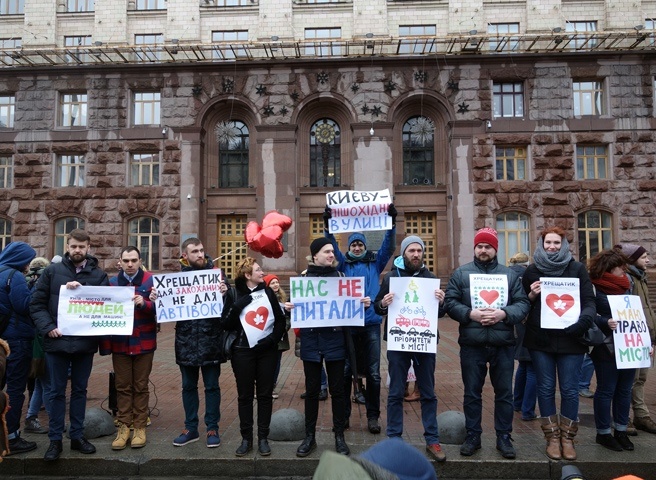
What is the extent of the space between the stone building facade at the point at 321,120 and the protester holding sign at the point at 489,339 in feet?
59.6

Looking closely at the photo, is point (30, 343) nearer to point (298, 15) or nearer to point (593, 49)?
point (298, 15)

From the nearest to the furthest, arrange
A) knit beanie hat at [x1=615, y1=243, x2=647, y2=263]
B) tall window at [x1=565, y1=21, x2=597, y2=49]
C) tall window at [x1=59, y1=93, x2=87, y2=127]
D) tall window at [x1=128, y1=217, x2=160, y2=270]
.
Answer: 1. knit beanie hat at [x1=615, y1=243, x2=647, y2=263]
2. tall window at [x1=565, y1=21, x2=597, y2=49]
3. tall window at [x1=128, y1=217, x2=160, y2=270]
4. tall window at [x1=59, y1=93, x2=87, y2=127]

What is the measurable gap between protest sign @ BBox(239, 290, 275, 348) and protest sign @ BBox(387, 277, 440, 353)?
1.42 metres

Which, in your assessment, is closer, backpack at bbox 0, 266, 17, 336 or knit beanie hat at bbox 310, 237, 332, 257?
backpack at bbox 0, 266, 17, 336

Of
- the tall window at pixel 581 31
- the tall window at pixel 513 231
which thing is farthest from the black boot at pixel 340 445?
the tall window at pixel 581 31

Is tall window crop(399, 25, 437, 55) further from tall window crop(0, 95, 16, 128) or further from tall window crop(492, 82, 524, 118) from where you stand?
tall window crop(0, 95, 16, 128)

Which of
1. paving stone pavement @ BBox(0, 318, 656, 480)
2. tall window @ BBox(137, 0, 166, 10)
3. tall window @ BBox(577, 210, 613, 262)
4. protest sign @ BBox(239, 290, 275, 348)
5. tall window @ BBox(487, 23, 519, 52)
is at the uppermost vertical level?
tall window @ BBox(137, 0, 166, 10)

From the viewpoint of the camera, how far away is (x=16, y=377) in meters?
5.94

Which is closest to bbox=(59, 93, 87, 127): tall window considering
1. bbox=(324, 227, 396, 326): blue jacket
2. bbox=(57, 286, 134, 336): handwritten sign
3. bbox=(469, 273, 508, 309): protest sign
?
bbox=(57, 286, 134, 336): handwritten sign

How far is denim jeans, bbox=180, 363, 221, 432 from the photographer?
605cm

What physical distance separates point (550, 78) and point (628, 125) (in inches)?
163

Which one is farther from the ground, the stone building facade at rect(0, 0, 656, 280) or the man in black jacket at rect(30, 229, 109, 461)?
the stone building facade at rect(0, 0, 656, 280)

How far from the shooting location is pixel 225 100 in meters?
24.5

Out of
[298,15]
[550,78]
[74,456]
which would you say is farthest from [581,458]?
[298,15]
